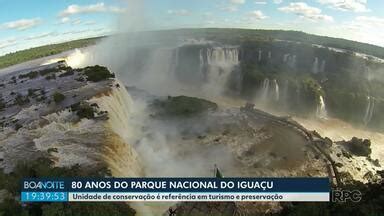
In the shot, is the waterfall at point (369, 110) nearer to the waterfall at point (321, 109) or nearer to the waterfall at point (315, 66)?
the waterfall at point (321, 109)

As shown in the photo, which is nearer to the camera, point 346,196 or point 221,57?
point 346,196

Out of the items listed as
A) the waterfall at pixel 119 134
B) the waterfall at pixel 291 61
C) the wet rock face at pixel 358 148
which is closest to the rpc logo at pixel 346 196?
the waterfall at pixel 119 134

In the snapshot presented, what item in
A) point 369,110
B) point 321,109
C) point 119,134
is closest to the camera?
point 119,134

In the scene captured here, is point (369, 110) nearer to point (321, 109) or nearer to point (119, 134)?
point (321, 109)

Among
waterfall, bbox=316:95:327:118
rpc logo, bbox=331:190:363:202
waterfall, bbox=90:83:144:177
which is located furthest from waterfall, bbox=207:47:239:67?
rpc logo, bbox=331:190:363:202

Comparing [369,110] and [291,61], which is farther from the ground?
[291,61]

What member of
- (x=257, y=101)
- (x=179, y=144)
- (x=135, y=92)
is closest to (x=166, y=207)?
(x=179, y=144)

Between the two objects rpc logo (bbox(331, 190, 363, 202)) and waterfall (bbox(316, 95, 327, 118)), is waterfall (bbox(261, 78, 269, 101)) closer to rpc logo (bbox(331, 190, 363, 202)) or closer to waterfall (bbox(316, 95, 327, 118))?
waterfall (bbox(316, 95, 327, 118))

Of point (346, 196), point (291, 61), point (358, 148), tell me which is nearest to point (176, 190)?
point (346, 196)
